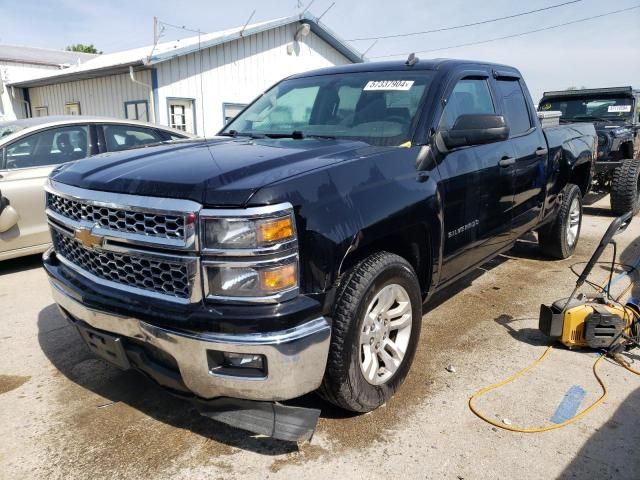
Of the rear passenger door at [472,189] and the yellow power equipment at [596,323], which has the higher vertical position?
the rear passenger door at [472,189]

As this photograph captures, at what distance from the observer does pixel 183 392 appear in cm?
232

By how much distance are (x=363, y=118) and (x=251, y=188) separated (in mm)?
1489

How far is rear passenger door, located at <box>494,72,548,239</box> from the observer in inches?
161

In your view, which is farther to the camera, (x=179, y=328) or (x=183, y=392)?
(x=183, y=392)

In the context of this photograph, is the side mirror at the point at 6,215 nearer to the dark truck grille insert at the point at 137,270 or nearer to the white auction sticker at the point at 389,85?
the dark truck grille insert at the point at 137,270

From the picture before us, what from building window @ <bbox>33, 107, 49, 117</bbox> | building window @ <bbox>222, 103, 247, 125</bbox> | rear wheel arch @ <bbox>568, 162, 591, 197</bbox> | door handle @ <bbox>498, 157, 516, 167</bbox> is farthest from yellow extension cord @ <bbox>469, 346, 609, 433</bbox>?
building window @ <bbox>33, 107, 49, 117</bbox>

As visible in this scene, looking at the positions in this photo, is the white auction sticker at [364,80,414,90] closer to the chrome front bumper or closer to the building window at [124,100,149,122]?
the chrome front bumper

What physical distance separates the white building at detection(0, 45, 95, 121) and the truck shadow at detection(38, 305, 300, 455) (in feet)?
50.0

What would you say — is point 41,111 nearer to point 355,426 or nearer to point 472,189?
point 472,189

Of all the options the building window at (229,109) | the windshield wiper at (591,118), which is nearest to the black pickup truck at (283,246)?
the windshield wiper at (591,118)

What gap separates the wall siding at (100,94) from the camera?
1302 cm

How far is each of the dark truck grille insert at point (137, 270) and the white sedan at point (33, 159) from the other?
8.41ft

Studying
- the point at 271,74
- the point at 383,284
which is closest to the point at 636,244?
the point at 383,284

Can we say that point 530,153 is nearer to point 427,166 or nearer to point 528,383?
point 427,166
